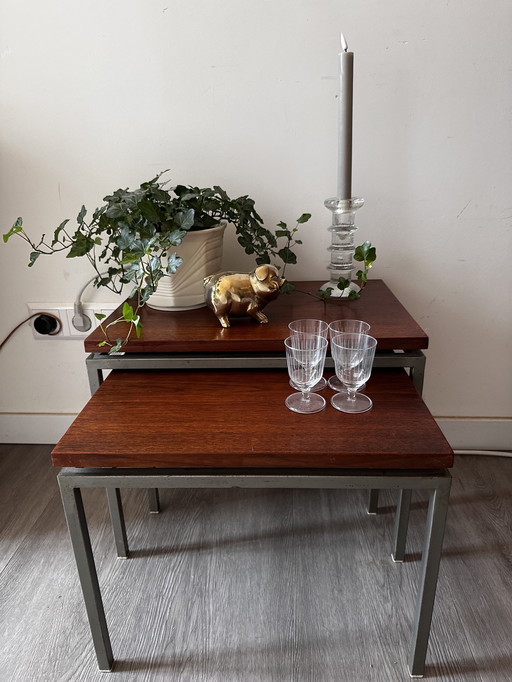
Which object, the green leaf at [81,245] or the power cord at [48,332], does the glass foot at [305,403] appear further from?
the power cord at [48,332]

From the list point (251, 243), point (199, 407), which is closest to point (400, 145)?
point (251, 243)

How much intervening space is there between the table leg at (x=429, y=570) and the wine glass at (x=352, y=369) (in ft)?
0.60

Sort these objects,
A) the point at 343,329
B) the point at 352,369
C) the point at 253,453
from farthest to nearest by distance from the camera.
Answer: the point at 343,329
the point at 352,369
the point at 253,453

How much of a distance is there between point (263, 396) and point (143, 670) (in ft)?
1.86

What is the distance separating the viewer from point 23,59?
125 centimetres

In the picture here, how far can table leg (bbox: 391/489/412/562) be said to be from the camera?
1.13 metres

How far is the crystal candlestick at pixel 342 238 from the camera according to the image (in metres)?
1.12

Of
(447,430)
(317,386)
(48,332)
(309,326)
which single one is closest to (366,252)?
(309,326)

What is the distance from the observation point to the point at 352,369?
0.89m

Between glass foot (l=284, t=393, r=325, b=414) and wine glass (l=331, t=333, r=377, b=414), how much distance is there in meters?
0.03

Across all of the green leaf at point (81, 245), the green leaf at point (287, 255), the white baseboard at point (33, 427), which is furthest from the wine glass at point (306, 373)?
the white baseboard at point (33, 427)

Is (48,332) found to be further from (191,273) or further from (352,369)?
(352,369)

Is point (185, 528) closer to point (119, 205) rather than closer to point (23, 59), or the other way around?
point (119, 205)

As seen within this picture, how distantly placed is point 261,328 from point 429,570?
0.54 meters
